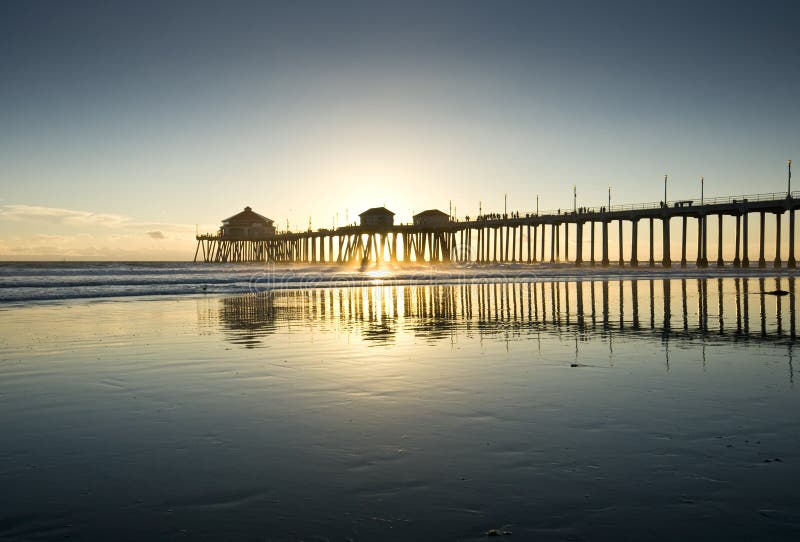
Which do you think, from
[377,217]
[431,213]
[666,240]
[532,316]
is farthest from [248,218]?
[532,316]

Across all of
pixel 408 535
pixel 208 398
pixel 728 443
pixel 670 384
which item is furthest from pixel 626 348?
pixel 408 535

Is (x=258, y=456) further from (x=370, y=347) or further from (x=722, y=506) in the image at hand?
(x=370, y=347)

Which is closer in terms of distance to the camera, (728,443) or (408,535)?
(408,535)

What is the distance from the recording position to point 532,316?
17.9 m

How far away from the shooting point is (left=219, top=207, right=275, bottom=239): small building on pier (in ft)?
443

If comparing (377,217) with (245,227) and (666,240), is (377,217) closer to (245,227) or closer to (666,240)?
(666,240)

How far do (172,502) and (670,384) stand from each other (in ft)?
21.2

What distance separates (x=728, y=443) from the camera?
559cm

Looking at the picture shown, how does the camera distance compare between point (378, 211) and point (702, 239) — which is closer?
point (702, 239)

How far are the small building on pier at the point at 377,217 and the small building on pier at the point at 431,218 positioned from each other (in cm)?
489

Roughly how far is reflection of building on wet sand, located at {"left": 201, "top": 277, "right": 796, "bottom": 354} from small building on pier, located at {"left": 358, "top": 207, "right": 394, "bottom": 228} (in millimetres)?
69751

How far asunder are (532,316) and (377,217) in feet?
260

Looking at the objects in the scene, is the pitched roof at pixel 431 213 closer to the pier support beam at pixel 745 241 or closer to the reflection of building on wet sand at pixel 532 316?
the pier support beam at pixel 745 241

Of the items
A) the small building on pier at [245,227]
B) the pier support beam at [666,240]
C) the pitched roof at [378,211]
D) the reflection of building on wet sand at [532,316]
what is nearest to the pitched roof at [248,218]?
the small building on pier at [245,227]
